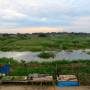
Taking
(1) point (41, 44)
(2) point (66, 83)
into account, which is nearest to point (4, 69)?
(2) point (66, 83)

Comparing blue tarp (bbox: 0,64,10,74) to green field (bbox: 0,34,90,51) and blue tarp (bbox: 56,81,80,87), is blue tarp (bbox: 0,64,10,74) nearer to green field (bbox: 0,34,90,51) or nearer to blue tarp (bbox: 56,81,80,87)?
blue tarp (bbox: 56,81,80,87)

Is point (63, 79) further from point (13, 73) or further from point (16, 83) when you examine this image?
point (13, 73)

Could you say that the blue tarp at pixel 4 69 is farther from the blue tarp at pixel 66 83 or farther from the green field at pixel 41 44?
the green field at pixel 41 44

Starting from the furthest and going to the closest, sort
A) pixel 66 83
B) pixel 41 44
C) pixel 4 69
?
1. pixel 41 44
2. pixel 4 69
3. pixel 66 83

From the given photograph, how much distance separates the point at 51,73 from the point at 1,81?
348 centimetres

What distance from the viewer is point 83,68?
16.2 m

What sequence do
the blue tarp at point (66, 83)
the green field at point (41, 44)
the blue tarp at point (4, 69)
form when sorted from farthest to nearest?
the green field at point (41, 44) < the blue tarp at point (4, 69) < the blue tarp at point (66, 83)

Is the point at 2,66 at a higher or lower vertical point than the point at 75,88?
higher

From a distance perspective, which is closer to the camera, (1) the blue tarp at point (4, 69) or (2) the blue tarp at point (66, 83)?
(2) the blue tarp at point (66, 83)

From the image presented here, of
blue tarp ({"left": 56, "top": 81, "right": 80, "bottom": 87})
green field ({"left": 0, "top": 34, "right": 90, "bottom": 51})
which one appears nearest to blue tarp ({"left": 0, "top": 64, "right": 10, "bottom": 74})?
blue tarp ({"left": 56, "top": 81, "right": 80, "bottom": 87})

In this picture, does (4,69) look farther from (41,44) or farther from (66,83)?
(41,44)

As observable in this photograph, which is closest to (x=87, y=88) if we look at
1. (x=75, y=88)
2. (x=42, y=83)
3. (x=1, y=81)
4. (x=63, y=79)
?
(x=75, y=88)

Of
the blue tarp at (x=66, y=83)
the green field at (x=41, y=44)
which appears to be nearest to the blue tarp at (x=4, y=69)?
the blue tarp at (x=66, y=83)

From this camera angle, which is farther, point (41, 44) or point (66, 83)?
point (41, 44)
